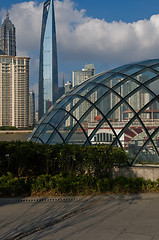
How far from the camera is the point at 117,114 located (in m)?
13.8

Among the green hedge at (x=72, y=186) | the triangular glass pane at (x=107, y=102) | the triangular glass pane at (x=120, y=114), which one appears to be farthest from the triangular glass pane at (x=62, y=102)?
the green hedge at (x=72, y=186)

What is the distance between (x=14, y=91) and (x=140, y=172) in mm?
157131

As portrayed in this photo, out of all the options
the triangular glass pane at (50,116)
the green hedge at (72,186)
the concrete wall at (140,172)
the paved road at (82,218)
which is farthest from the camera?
the triangular glass pane at (50,116)

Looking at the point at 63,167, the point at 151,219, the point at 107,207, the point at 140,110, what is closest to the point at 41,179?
the point at 63,167

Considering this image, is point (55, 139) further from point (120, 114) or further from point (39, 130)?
point (120, 114)

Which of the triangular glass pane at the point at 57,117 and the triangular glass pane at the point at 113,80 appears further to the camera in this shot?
the triangular glass pane at the point at 57,117

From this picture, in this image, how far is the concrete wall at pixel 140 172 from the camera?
11852 mm

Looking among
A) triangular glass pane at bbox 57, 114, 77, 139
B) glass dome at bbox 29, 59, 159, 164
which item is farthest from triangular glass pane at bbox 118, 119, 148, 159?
triangular glass pane at bbox 57, 114, 77, 139

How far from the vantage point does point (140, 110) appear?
13297 millimetres

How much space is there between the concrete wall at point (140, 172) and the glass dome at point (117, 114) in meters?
0.56

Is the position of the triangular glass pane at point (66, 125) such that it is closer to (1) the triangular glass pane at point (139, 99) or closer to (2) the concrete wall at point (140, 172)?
(1) the triangular glass pane at point (139, 99)

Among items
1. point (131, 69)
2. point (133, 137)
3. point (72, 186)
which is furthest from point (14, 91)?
point (72, 186)

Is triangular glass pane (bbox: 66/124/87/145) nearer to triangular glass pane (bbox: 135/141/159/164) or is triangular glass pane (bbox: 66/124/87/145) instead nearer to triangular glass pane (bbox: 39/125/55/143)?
triangular glass pane (bbox: 39/125/55/143)

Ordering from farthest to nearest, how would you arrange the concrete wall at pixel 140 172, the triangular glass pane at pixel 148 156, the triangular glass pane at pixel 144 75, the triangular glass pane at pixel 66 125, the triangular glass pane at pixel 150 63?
the triangular glass pane at pixel 150 63
the triangular glass pane at pixel 66 125
the triangular glass pane at pixel 144 75
the triangular glass pane at pixel 148 156
the concrete wall at pixel 140 172
